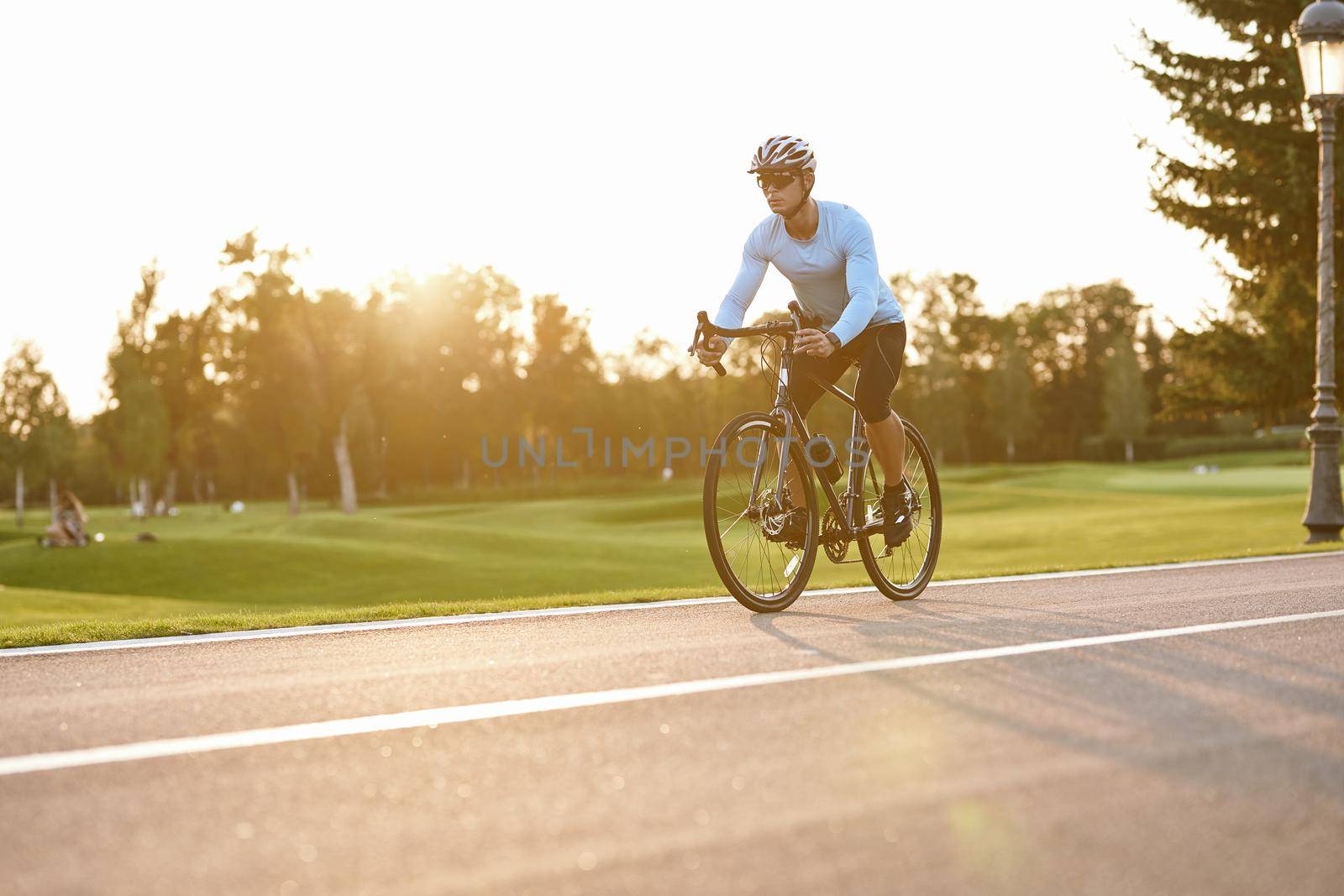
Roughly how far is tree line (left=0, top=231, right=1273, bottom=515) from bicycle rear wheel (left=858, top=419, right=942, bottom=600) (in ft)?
64.5

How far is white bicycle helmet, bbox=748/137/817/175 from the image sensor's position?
6352mm

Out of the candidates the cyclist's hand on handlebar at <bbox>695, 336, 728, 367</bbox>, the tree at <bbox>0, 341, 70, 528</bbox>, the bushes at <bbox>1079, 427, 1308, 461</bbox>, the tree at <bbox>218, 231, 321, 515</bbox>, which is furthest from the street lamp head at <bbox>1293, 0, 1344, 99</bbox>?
the bushes at <bbox>1079, 427, 1308, 461</bbox>

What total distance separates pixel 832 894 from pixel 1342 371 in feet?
86.7

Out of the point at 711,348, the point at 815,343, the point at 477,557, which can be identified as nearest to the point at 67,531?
the point at 477,557

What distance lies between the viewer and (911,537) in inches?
277

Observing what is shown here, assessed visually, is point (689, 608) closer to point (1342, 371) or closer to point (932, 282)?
point (1342, 371)

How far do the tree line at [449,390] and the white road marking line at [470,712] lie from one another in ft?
73.9

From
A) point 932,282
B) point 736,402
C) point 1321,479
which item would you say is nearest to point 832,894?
point 1321,479

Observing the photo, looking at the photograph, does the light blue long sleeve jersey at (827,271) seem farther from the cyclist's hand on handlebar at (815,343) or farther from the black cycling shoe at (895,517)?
the black cycling shoe at (895,517)

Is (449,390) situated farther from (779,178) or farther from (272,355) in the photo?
(779,178)

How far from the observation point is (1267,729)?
3.45m

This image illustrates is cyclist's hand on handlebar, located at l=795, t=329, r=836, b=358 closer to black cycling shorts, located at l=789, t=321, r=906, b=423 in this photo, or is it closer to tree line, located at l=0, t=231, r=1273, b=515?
black cycling shorts, located at l=789, t=321, r=906, b=423

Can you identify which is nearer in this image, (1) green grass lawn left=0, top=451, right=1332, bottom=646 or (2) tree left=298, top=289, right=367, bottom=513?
(1) green grass lawn left=0, top=451, right=1332, bottom=646

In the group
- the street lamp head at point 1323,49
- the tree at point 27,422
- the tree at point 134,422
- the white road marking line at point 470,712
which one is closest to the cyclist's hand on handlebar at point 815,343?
the white road marking line at point 470,712
